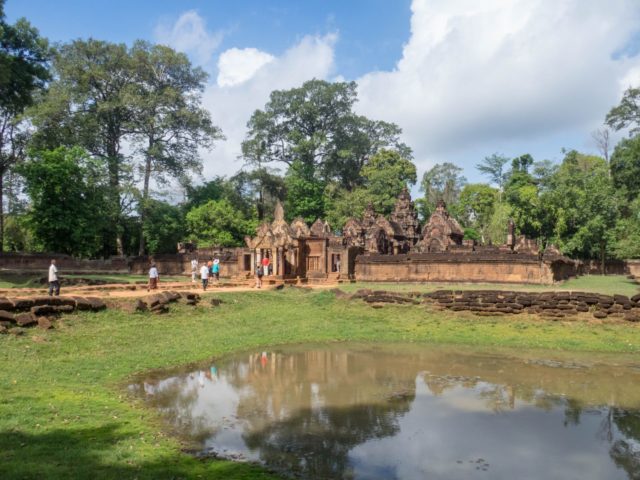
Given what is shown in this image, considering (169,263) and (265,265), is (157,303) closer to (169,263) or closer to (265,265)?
(265,265)

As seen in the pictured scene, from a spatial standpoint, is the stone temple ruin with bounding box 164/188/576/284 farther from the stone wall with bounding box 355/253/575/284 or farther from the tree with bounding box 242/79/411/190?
the tree with bounding box 242/79/411/190

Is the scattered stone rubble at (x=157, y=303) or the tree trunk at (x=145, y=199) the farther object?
the tree trunk at (x=145, y=199)

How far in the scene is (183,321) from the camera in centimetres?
1792

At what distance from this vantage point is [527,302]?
1928 cm

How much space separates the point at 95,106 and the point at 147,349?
40314 mm

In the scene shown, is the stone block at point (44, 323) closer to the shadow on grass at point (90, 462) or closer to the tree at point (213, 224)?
the shadow on grass at point (90, 462)

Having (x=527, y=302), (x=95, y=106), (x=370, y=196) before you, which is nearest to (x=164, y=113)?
(x=95, y=106)

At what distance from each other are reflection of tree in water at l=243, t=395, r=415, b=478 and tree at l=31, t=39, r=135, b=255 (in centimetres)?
3764

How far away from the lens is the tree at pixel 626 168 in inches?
1984

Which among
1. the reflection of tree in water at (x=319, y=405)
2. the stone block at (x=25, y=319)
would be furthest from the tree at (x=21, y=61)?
the reflection of tree in water at (x=319, y=405)

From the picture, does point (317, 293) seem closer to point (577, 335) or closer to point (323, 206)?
point (577, 335)

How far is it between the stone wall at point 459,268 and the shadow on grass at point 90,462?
23.2 m

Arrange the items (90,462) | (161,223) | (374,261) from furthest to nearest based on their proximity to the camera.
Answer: (161,223) < (374,261) < (90,462)

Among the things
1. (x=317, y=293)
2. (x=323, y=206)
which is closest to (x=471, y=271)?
(x=317, y=293)
